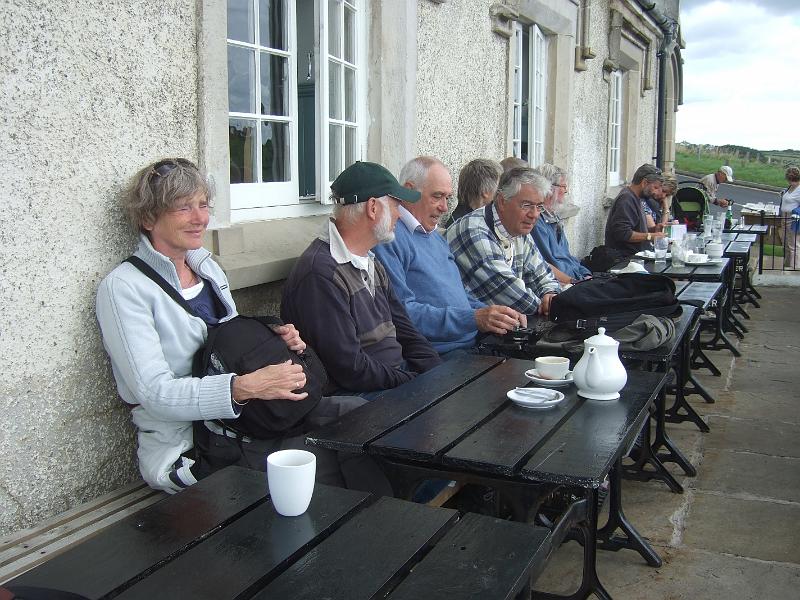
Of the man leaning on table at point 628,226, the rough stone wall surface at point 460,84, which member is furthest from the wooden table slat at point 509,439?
the man leaning on table at point 628,226

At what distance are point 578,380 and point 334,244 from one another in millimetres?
1085

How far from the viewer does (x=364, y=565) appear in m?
1.59

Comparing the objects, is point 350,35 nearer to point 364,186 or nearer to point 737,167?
point 364,186

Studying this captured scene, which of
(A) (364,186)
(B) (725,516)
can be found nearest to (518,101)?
(A) (364,186)

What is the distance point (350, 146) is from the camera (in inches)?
180

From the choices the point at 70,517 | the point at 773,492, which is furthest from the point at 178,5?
the point at 773,492

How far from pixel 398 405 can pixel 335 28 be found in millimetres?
2379

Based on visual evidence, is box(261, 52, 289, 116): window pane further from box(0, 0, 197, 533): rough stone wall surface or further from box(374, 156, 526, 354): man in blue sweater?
box(0, 0, 197, 533): rough stone wall surface

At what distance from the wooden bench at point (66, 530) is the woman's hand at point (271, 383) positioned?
47cm

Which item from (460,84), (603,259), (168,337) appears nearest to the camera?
(168,337)

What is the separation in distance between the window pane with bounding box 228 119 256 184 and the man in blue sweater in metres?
0.68

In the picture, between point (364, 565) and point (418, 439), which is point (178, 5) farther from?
point (364, 565)

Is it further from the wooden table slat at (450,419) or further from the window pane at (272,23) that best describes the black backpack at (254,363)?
the window pane at (272,23)

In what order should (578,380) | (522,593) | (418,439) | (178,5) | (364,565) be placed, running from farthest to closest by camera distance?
(178,5) → (578,380) → (418,439) → (522,593) → (364,565)
